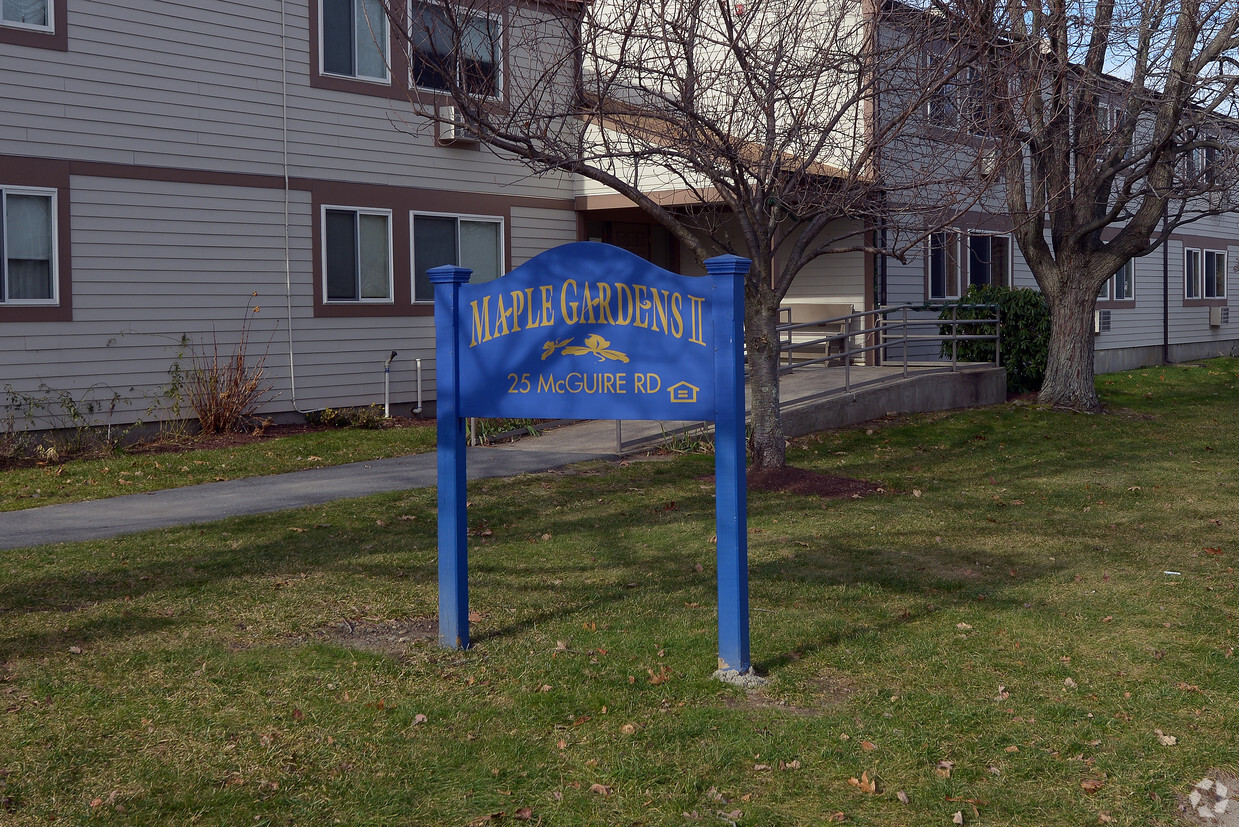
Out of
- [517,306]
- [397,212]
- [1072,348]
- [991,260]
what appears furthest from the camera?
[991,260]

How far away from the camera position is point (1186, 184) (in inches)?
523

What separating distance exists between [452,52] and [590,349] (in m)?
4.64

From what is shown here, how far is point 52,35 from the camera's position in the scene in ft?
40.8

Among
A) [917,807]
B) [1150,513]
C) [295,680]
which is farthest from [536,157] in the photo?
[917,807]

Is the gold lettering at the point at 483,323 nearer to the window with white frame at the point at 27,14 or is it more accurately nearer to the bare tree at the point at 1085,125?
the bare tree at the point at 1085,125

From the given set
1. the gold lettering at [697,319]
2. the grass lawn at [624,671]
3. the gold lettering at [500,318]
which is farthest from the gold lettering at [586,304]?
the grass lawn at [624,671]

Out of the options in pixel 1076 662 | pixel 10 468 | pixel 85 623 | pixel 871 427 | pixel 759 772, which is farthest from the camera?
pixel 871 427

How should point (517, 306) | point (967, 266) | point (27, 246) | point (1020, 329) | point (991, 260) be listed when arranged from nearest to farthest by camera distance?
point (517, 306)
point (27, 246)
point (1020, 329)
point (967, 266)
point (991, 260)

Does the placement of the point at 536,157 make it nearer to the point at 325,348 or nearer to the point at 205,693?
the point at 205,693

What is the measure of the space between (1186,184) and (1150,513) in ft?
19.2

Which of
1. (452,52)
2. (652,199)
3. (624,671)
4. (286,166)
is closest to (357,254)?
(286,166)

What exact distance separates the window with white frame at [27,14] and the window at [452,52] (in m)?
4.02

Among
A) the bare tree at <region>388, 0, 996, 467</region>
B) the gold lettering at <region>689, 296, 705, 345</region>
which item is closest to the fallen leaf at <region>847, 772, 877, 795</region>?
the gold lettering at <region>689, 296, 705, 345</region>

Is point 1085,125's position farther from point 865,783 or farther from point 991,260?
point 865,783
